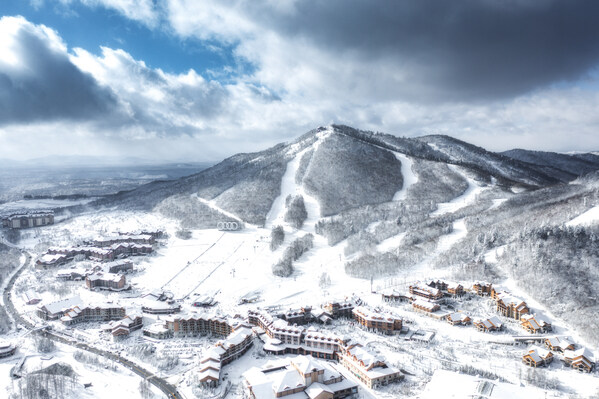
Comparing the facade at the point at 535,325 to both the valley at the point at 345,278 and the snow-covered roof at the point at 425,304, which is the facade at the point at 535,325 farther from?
the snow-covered roof at the point at 425,304

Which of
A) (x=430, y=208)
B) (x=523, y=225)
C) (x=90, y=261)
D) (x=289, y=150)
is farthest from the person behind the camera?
(x=289, y=150)

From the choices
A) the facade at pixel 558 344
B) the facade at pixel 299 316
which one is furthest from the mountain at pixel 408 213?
the facade at pixel 299 316

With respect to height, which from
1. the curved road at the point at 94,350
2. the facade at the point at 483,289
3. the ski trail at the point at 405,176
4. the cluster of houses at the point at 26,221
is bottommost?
the curved road at the point at 94,350

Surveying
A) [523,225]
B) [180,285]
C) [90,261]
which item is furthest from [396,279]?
[90,261]

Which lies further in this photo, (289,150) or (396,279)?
(289,150)

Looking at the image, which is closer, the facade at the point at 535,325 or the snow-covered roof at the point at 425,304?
the facade at the point at 535,325

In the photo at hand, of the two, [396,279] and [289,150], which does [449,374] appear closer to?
[396,279]

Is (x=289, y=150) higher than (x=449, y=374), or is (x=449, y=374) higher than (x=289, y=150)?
(x=289, y=150)
